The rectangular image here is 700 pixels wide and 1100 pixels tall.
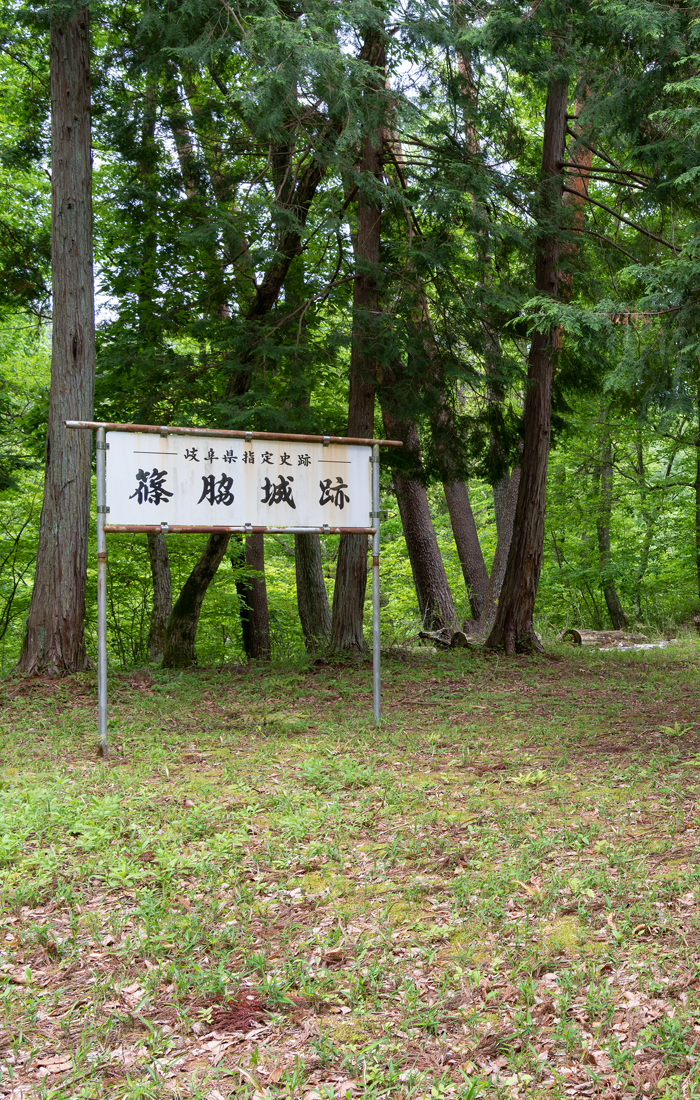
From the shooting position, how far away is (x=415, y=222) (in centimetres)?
992

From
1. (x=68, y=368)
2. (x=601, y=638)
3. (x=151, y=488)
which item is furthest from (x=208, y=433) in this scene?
(x=601, y=638)

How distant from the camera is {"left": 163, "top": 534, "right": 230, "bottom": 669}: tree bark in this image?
36.6ft

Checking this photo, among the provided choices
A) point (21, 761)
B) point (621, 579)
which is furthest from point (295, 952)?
point (621, 579)

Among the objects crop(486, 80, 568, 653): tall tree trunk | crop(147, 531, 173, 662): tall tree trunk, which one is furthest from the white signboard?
crop(147, 531, 173, 662): tall tree trunk

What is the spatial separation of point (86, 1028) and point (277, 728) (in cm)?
426

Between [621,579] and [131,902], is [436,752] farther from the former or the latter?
[621,579]

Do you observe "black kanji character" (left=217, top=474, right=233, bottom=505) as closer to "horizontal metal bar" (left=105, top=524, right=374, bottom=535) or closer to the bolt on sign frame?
the bolt on sign frame

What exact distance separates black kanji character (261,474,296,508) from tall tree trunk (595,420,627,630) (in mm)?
10396

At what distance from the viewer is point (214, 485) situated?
6488mm

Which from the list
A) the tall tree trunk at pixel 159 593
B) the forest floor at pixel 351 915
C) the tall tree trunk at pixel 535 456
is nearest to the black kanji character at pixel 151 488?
the forest floor at pixel 351 915

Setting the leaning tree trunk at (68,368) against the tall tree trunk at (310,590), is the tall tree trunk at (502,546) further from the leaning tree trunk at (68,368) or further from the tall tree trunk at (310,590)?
the leaning tree trunk at (68,368)

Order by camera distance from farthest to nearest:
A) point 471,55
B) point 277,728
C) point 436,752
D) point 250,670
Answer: point 250,670 < point 471,55 < point 277,728 < point 436,752

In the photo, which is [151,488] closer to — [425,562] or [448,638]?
[448,638]

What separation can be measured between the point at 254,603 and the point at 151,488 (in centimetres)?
806
